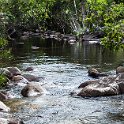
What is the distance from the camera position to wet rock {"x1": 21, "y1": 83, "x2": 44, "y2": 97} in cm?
1755

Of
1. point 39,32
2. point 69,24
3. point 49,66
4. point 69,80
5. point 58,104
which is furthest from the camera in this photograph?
point 39,32

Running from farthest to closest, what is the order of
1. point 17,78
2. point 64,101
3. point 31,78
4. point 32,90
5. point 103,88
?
point 31,78 < point 17,78 < point 32,90 < point 103,88 < point 64,101

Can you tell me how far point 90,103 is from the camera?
52.4 feet

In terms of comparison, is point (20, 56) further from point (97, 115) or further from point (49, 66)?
point (97, 115)

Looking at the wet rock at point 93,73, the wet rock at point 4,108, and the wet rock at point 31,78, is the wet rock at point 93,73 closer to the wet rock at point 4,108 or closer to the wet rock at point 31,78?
the wet rock at point 31,78

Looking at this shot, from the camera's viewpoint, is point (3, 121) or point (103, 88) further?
point (103, 88)

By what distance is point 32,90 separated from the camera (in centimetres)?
1781

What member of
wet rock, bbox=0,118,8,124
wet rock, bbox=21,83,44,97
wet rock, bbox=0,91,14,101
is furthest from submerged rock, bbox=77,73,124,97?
wet rock, bbox=0,118,8,124

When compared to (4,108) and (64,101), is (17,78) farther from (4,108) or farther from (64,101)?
(4,108)

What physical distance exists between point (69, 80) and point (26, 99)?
5027mm

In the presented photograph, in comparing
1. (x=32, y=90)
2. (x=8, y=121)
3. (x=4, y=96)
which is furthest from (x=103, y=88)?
(x=8, y=121)

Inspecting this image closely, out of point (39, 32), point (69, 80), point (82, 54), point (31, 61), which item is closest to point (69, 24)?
point (39, 32)

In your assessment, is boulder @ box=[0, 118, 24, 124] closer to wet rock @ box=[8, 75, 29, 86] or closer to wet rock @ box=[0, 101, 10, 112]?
wet rock @ box=[0, 101, 10, 112]

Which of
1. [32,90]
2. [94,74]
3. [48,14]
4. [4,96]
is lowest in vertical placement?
[4,96]
